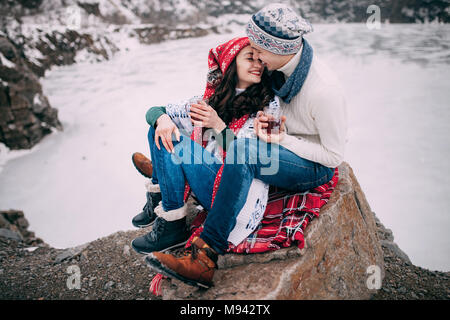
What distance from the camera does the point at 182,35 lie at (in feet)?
49.9

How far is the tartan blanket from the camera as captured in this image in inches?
65.7

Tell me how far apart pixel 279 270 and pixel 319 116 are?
0.89m

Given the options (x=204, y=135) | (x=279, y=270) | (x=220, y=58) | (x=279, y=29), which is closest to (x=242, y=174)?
(x=279, y=270)

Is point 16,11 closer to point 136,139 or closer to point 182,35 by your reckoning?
point 182,35

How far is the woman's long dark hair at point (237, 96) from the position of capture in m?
1.94

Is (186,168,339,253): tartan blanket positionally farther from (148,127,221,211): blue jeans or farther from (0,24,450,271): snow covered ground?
(0,24,450,271): snow covered ground

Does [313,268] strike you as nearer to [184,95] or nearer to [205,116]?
[205,116]

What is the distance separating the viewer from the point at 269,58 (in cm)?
169

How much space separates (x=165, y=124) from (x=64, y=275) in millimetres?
1886

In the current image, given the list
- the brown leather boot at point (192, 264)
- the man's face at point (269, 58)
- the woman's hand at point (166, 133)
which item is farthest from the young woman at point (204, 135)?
the brown leather boot at point (192, 264)

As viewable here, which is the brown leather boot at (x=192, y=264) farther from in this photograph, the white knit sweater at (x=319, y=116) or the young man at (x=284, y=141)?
the white knit sweater at (x=319, y=116)

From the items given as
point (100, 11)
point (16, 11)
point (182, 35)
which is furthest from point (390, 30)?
point (16, 11)

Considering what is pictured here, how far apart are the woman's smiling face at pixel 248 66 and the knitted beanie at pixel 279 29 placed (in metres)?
0.20

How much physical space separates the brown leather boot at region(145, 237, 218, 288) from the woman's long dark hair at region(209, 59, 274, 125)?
94 centimetres
